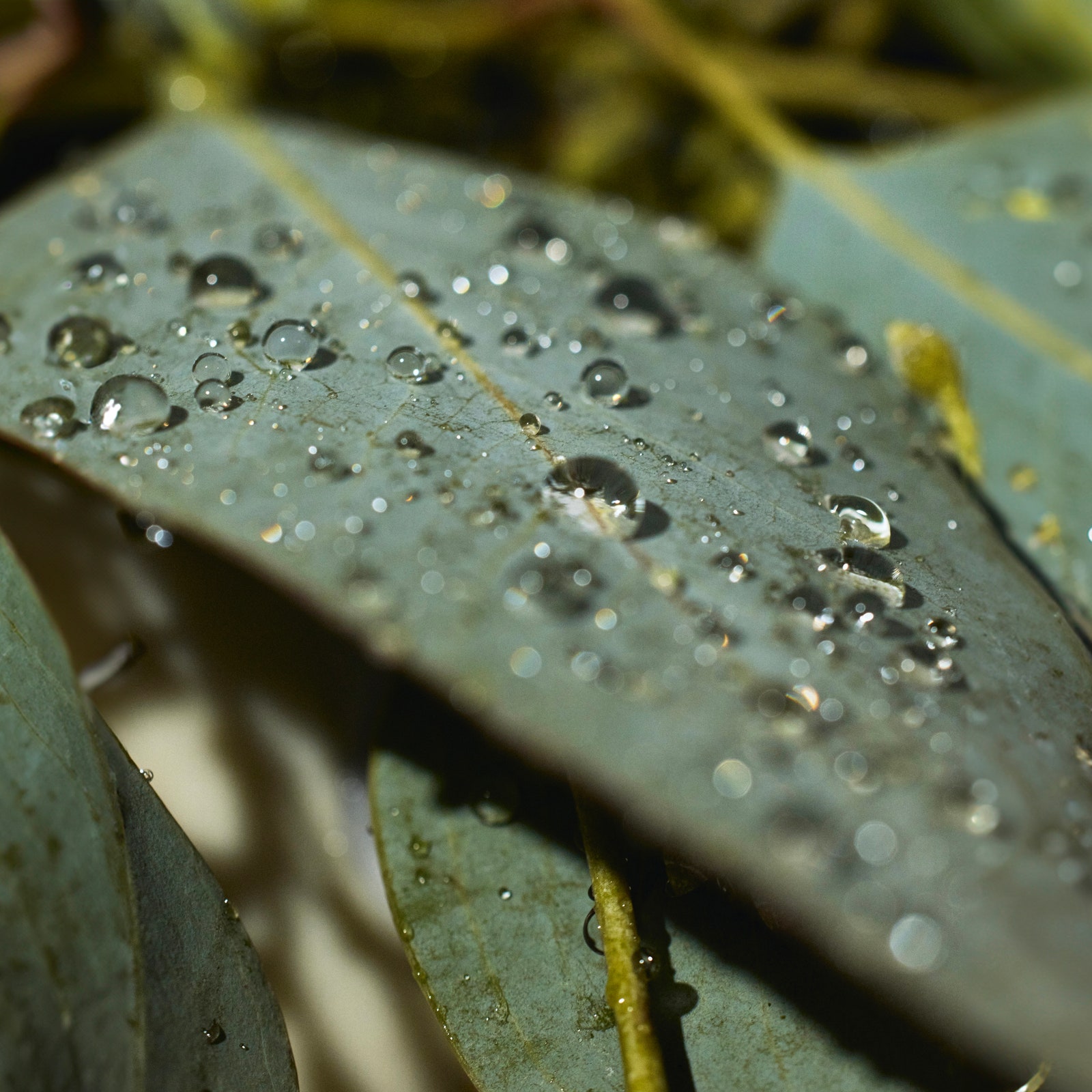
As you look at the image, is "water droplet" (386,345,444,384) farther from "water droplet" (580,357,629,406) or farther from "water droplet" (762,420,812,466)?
"water droplet" (762,420,812,466)

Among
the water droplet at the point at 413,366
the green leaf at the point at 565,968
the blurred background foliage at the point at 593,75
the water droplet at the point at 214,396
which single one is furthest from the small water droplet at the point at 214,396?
the blurred background foliage at the point at 593,75

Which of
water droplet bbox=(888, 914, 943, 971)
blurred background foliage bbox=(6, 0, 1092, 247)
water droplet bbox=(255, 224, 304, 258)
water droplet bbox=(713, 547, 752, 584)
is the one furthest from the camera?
blurred background foliage bbox=(6, 0, 1092, 247)

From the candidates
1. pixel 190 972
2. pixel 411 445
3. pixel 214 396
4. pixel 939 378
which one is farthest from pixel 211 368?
pixel 939 378

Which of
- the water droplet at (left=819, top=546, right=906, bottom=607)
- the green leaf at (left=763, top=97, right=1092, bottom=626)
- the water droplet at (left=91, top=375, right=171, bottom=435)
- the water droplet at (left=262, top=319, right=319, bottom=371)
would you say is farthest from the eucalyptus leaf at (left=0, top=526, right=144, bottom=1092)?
the green leaf at (left=763, top=97, right=1092, bottom=626)

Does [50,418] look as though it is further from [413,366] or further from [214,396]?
[413,366]

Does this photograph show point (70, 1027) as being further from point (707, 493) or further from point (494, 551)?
point (707, 493)

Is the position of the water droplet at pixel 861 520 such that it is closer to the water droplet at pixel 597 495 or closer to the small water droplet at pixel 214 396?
the water droplet at pixel 597 495

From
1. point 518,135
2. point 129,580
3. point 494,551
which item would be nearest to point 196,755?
point 129,580
